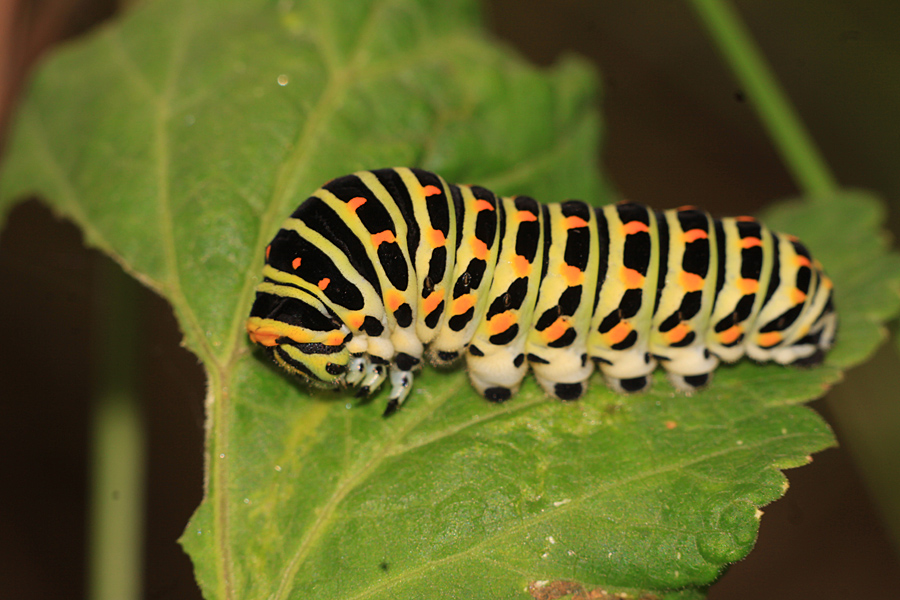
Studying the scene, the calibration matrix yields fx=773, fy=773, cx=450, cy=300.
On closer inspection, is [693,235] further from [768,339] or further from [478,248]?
[478,248]

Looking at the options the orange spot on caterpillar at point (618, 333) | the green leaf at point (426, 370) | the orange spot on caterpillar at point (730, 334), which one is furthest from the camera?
the orange spot on caterpillar at point (730, 334)

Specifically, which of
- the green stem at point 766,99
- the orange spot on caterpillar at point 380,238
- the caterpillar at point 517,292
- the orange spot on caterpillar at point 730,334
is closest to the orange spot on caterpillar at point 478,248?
the caterpillar at point 517,292

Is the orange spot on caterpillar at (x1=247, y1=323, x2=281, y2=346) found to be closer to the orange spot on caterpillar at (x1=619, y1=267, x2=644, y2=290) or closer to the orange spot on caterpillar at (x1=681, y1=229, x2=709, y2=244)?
the orange spot on caterpillar at (x1=619, y1=267, x2=644, y2=290)

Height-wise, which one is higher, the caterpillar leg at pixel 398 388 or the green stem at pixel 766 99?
the green stem at pixel 766 99

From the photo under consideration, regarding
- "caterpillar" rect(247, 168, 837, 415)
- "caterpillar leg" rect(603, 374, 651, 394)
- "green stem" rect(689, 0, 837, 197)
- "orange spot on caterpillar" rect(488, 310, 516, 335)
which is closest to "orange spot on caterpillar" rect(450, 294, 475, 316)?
"caterpillar" rect(247, 168, 837, 415)

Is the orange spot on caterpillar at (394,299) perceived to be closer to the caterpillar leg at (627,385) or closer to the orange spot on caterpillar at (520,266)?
the orange spot on caterpillar at (520,266)
